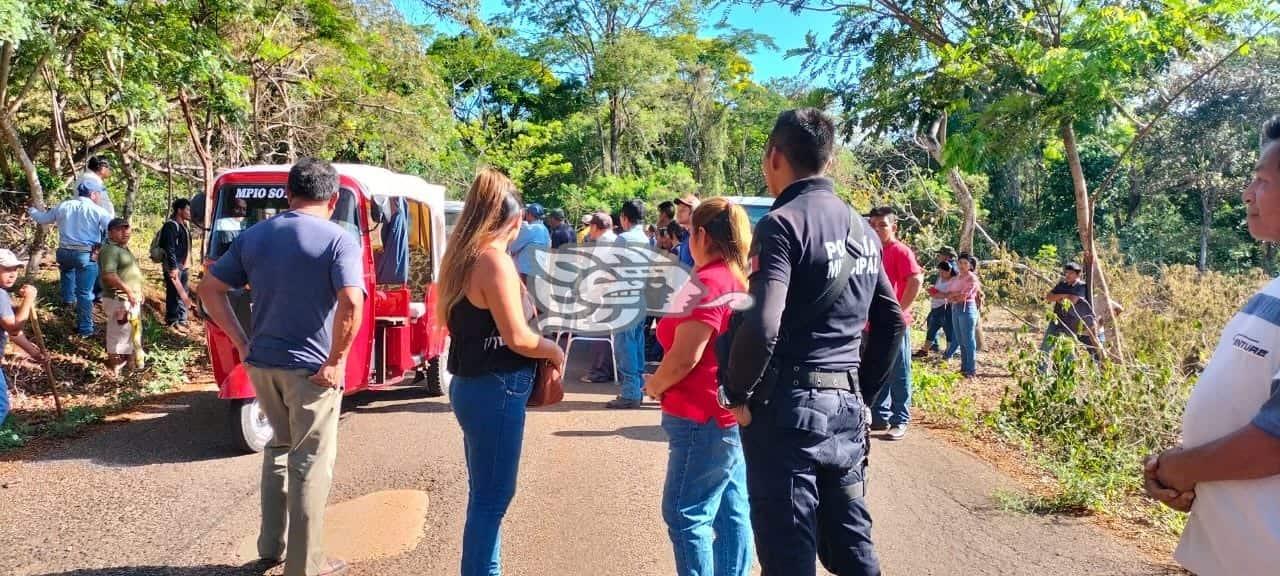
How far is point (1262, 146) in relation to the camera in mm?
1927

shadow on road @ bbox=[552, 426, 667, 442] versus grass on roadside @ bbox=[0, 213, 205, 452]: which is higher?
grass on roadside @ bbox=[0, 213, 205, 452]

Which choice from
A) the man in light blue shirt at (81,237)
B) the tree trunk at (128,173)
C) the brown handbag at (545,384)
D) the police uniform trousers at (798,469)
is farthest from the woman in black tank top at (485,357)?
the tree trunk at (128,173)

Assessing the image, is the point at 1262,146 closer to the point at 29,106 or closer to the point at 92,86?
the point at 92,86

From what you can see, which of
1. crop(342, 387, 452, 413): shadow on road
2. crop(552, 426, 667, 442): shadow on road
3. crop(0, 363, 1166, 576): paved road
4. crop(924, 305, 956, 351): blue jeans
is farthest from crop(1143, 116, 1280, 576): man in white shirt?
crop(924, 305, 956, 351): blue jeans

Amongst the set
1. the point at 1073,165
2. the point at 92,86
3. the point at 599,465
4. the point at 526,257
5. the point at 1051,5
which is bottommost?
the point at 599,465

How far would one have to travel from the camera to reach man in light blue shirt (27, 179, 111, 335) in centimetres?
913

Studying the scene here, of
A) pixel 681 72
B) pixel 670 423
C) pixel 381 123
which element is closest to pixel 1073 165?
pixel 670 423

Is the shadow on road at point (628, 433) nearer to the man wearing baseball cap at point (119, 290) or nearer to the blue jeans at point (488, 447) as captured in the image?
the blue jeans at point (488, 447)

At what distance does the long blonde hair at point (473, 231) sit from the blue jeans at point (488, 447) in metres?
0.31

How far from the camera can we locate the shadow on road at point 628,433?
21.2 ft

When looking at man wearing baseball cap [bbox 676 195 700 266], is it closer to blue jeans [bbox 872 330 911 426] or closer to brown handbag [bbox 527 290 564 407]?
blue jeans [bbox 872 330 911 426]

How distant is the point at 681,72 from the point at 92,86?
76.5 ft

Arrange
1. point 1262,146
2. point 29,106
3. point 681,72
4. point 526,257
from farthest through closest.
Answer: point 681,72 → point 29,106 → point 526,257 → point 1262,146

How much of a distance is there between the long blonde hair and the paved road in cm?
163
